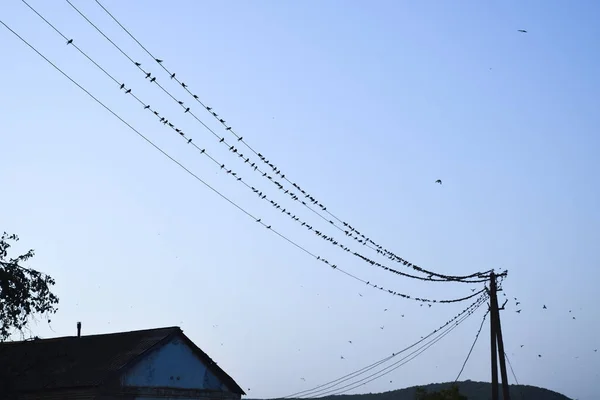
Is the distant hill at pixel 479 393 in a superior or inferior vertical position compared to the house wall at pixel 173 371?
superior

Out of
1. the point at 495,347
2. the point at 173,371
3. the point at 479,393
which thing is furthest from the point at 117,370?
the point at 479,393

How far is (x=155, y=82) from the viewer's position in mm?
18969

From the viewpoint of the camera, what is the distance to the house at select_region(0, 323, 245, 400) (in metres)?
30.8

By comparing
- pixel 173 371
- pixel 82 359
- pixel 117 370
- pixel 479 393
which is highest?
pixel 479 393

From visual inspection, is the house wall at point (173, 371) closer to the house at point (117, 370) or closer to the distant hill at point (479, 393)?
the house at point (117, 370)

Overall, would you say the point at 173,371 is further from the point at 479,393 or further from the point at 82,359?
the point at 479,393

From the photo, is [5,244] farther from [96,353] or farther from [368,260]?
[368,260]

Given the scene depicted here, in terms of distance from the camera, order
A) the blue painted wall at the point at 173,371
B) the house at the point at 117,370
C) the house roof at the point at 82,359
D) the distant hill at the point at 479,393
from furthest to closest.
Answer: the distant hill at the point at 479,393 < the blue painted wall at the point at 173,371 < the house roof at the point at 82,359 < the house at the point at 117,370

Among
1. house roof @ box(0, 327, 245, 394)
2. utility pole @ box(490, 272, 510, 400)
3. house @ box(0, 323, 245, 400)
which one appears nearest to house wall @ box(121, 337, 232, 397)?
house @ box(0, 323, 245, 400)

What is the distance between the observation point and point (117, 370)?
1216 inches

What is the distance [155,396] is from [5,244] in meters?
9.51

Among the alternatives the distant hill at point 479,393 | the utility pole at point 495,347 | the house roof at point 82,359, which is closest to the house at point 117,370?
the house roof at point 82,359

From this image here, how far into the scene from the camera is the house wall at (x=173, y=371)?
32.1 m

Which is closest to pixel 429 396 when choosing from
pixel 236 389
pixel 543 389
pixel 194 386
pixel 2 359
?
pixel 236 389
